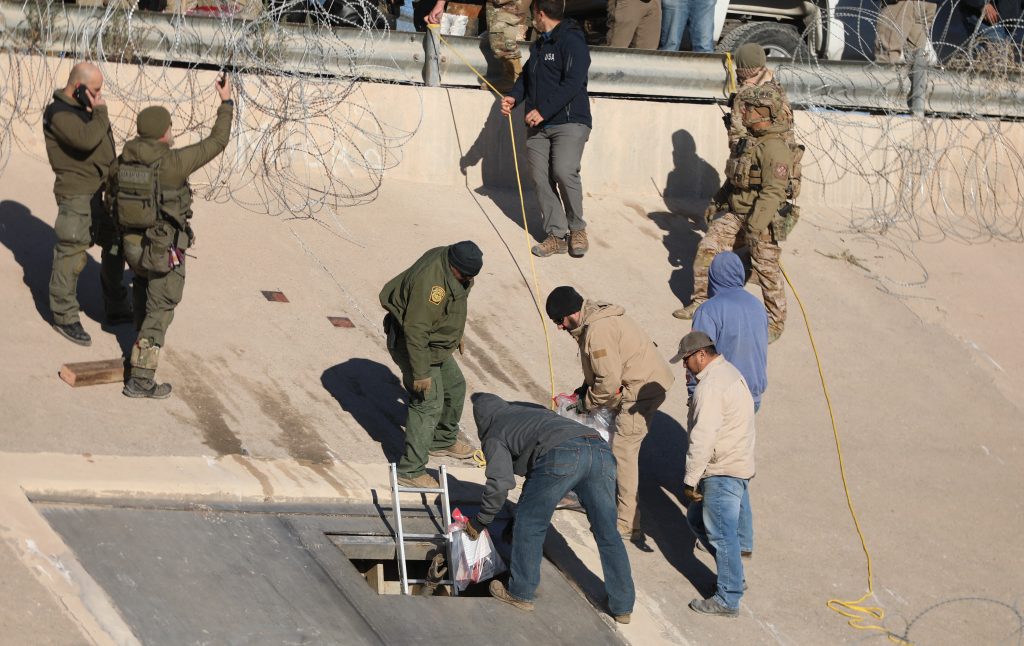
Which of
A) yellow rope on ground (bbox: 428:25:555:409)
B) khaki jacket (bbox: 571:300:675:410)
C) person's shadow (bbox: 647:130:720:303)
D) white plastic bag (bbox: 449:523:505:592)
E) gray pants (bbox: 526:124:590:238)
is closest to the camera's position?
white plastic bag (bbox: 449:523:505:592)

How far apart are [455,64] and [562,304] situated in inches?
186

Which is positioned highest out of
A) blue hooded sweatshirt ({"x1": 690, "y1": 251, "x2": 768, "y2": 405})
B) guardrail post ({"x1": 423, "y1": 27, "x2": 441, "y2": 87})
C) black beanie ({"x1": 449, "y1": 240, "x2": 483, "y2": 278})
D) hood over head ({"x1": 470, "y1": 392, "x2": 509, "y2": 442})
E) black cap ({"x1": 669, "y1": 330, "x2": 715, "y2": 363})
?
guardrail post ({"x1": 423, "y1": 27, "x2": 441, "y2": 87})

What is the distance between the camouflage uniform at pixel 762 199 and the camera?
9.66 meters

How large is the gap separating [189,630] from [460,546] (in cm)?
160

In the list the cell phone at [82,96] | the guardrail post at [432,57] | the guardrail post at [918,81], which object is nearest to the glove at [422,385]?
the cell phone at [82,96]

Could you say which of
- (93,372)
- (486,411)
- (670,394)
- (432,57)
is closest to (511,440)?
(486,411)

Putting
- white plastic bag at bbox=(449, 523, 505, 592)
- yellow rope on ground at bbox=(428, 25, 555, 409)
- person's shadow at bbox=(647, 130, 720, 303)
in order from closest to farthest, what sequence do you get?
white plastic bag at bbox=(449, 523, 505, 592), yellow rope on ground at bbox=(428, 25, 555, 409), person's shadow at bbox=(647, 130, 720, 303)

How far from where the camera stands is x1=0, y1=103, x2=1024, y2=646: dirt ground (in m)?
7.09

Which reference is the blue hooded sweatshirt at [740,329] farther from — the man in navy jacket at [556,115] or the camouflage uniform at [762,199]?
the man in navy jacket at [556,115]

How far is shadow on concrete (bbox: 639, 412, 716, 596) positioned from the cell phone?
4.09 m

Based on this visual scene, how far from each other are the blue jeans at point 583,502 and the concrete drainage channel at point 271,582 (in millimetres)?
220

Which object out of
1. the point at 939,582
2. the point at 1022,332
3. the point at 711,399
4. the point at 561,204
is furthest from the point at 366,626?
the point at 1022,332

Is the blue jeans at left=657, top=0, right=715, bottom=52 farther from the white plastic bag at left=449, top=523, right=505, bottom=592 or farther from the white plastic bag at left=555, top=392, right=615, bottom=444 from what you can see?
the white plastic bag at left=449, top=523, right=505, bottom=592

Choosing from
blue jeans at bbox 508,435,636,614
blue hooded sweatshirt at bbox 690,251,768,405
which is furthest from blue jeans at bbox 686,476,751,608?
blue hooded sweatshirt at bbox 690,251,768,405
